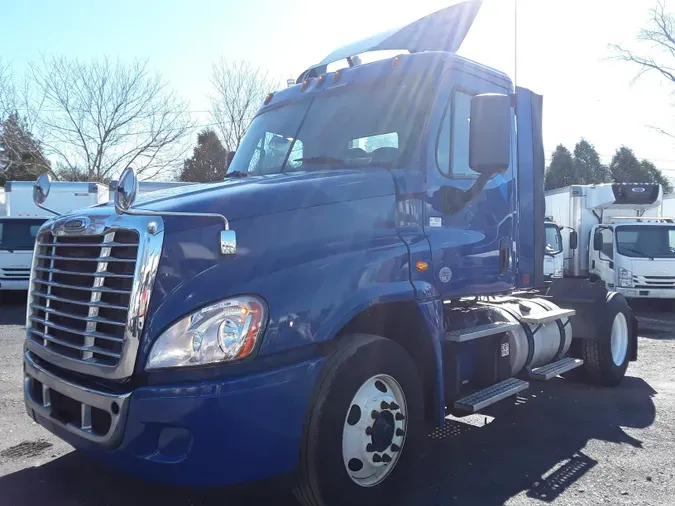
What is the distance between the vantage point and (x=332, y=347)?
344 cm

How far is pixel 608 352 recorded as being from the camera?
7.12m

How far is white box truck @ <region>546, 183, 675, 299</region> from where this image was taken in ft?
46.3

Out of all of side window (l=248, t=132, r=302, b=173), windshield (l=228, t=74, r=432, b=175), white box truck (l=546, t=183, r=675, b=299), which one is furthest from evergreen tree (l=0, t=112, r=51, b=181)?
windshield (l=228, t=74, r=432, b=175)

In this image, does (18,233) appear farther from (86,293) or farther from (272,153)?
(86,293)

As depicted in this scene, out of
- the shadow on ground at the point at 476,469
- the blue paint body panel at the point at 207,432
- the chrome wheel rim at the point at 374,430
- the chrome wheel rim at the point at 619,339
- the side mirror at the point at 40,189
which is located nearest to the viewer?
the blue paint body panel at the point at 207,432

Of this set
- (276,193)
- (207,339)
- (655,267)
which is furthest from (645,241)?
(207,339)

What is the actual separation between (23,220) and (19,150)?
14.7 metres

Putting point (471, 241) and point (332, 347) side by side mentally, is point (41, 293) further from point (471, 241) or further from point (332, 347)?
point (471, 241)

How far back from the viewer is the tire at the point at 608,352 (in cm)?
710

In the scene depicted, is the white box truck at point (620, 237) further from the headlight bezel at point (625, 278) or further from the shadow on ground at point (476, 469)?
the shadow on ground at point (476, 469)

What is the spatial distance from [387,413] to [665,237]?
13.2m

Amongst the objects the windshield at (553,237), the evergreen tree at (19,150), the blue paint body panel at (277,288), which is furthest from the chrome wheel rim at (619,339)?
the evergreen tree at (19,150)

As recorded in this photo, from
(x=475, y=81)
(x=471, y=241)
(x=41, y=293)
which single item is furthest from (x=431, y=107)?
(x=41, y=293)

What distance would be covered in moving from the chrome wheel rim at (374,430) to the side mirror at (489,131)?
5.15 feet
